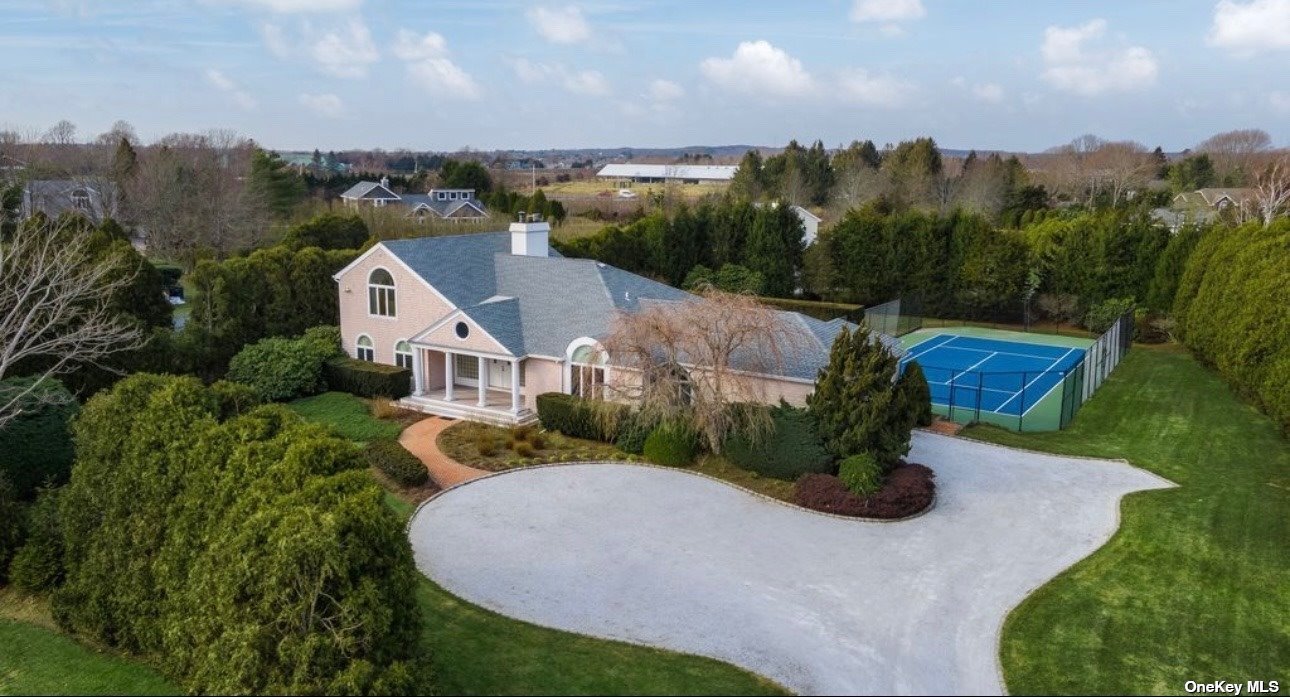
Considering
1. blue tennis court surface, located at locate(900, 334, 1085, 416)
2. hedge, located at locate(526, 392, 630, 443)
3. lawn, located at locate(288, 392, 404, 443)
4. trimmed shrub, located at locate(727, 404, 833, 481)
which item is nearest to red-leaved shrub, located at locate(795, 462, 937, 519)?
trimmed shrub, located at locate(727, 404, 833, 481)

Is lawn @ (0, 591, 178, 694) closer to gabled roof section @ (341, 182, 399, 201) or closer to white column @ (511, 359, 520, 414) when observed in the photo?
white column @ (511, 359, 520, 414)

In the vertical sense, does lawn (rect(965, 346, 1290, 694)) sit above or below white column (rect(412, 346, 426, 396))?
below

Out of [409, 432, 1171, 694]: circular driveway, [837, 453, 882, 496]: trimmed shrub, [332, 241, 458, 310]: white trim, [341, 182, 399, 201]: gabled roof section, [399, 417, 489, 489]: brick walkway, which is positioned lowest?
[409, 432, 1171, 694]: circular driveway

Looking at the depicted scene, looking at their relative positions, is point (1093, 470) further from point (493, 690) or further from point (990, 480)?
point (493, 690)

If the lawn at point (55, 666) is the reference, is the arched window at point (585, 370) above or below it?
above

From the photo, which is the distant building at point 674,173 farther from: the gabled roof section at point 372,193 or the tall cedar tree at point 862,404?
the tall cedar tree at point 862,404

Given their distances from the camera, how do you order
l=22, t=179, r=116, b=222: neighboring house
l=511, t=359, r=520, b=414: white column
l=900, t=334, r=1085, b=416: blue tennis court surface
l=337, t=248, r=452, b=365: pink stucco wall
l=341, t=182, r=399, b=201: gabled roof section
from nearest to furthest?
l=511, t=359, r=520, b=414: white column, l=337, t=248, r=452, b=365: pink stucco wall, l=900, t=334, r=1085, b=416: blue tennis court surface, l=22, t=179, r=116, b=222: neighboring house, l=341, t=182, r=399, b=201: gabled roof section

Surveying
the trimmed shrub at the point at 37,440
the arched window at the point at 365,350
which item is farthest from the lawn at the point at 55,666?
the arched window at the point at 365,350
